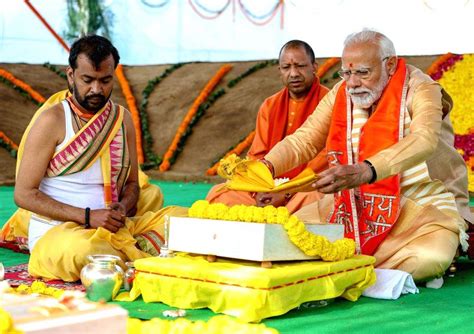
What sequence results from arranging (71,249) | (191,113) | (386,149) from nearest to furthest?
(386,149)
(71,249)
(191,113)

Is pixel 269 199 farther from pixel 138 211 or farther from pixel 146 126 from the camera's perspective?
pixel 146 126

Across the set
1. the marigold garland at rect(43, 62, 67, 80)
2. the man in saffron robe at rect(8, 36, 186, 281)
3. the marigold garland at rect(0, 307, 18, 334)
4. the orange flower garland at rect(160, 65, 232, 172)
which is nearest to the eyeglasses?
the man in saffron robe at rect(8, 36, 186, 281)

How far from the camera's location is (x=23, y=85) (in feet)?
40.5

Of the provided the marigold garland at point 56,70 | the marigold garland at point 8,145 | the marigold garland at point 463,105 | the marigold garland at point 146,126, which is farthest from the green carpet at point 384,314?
the marigold garland at point 56,70

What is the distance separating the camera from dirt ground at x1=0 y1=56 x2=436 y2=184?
37.4ft

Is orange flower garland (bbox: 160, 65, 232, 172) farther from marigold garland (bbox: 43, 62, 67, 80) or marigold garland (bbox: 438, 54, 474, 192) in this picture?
marigold garland (bbox: 438, 54, 474, 192)

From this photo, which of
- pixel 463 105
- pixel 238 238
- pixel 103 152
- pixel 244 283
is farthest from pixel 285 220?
pixel 463 105

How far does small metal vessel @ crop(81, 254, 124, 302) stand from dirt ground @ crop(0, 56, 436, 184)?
7.06 metres

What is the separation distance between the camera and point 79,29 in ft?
56.5

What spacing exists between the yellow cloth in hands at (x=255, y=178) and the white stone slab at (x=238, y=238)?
7.9 inches

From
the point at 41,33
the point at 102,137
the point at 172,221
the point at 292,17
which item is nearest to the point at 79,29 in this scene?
the point at 41,33

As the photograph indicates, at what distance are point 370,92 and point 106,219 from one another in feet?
5.05

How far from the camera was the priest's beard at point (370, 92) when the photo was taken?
174 inches

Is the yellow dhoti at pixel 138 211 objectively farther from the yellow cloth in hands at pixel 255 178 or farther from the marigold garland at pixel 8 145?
the marigold garland at pixel 8 145
